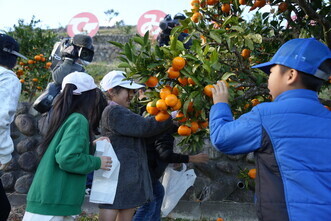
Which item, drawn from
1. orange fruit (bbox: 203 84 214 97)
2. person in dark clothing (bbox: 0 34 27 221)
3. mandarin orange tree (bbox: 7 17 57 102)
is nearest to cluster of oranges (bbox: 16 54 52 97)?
mandarin orange tree (bbox: 7 17 57 102)

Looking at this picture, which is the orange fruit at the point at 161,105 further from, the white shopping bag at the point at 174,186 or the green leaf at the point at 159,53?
the white shopping bag at the point at 174,186

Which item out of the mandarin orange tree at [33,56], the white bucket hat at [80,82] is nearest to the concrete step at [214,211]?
the white bucket hat at [80,82]

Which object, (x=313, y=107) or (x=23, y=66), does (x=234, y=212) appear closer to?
(x=313, y=107)

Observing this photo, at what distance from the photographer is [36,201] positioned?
7.43ft

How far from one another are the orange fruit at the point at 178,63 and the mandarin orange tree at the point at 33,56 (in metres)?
4.18

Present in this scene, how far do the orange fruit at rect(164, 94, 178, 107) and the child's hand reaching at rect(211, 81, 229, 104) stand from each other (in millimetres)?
193

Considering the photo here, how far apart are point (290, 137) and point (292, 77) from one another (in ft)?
0.91

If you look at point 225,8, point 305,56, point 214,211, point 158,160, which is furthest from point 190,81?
point 214,211

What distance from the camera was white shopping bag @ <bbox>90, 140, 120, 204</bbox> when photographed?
256 cm

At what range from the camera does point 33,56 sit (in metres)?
5.78

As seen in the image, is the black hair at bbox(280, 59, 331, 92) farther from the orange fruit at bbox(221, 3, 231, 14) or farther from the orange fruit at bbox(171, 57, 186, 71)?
the orange fruit at bbox(221, 3, 231, 14)

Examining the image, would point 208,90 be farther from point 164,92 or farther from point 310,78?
point 310,78

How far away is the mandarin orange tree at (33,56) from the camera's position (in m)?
5.68

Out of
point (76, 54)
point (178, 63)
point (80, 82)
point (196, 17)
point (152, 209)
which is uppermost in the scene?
point (196, 17)
